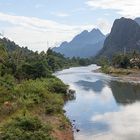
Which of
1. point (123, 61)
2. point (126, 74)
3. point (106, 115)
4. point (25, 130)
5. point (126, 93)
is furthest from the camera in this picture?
point (123, 61)

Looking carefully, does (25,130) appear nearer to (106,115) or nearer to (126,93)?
(106,115)

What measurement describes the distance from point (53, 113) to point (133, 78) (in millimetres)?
63123

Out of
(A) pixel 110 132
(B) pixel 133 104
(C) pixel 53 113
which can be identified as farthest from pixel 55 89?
(A) pixel 110 132

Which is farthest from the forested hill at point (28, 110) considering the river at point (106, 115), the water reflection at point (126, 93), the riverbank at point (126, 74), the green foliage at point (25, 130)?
the riverbank at point (126, 74)

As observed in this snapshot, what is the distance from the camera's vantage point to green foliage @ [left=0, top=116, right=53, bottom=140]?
25.4 metres

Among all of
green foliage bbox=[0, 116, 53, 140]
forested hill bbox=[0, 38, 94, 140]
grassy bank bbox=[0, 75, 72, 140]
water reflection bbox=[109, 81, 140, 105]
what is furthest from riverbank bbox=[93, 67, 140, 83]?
green foliage bbox=[0, 116, 53, 140]

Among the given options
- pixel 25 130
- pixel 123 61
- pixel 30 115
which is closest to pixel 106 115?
pixel 30 115

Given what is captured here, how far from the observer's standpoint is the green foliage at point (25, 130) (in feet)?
83.4

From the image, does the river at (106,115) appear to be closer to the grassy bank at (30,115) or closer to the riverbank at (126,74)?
the grassy bank at (30,115)

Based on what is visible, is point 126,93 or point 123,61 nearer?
point 126,93

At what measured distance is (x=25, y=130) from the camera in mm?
27641

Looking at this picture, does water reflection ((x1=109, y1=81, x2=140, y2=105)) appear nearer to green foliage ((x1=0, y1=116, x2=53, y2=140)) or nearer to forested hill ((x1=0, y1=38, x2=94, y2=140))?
forested hill ((x1=0, y1=38, x2=94, y2=140))

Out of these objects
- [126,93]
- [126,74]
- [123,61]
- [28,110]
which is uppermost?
[123,61]

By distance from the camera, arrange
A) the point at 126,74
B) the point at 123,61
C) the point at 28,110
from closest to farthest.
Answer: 1. the point at 28,110
2. the point at 126,74
3. the point at 123,61
